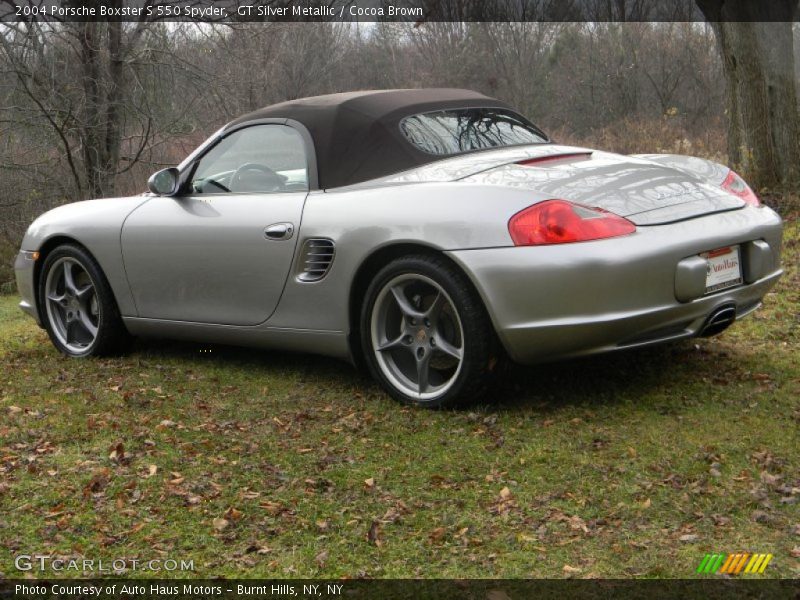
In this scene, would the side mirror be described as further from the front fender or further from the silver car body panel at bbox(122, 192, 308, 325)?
the front fender

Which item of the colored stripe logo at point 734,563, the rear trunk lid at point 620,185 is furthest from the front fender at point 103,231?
the colored stripe logo at point 734,563

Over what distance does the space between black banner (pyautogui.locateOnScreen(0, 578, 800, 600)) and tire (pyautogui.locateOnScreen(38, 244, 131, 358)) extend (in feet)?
10.8

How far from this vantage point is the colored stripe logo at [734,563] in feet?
9.91

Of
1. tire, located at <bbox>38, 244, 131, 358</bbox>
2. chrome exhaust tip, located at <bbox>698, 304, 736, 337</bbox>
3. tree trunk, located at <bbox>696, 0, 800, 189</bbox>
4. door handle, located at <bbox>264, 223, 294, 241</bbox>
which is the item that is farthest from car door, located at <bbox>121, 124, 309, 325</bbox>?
tree trunk, located at <bbox>696, 0, 800, 189</bbox>

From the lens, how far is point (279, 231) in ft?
17.0

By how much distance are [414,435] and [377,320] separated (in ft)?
2.26

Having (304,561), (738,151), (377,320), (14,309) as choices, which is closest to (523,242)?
(377,320)

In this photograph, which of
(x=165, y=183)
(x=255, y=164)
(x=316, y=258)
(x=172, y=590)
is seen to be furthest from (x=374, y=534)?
(x=165, y=183)

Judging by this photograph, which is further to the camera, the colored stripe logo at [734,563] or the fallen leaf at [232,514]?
the fallen leaf at [232,514]

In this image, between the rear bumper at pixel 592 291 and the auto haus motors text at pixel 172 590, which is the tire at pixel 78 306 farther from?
the auto haus motors text at pixel 172 590

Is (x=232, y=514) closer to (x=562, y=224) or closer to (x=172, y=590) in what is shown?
(x=172, y=590)

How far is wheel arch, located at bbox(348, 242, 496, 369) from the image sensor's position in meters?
4.62

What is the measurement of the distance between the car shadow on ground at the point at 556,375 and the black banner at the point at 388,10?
18.4 feet

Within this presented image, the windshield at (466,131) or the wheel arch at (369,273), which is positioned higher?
the windshield at (466,131)
